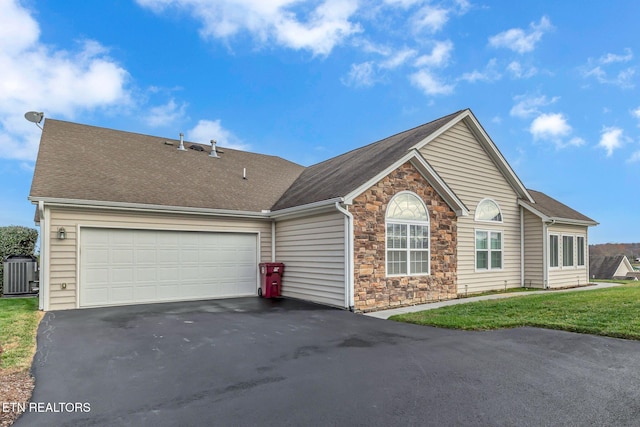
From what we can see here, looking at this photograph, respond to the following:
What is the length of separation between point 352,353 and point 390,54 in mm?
15261

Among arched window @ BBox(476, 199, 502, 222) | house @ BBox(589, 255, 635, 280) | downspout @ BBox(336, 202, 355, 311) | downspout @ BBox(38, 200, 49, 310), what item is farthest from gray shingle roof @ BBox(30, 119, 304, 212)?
house @ BBox(589, 255, 635, 280)

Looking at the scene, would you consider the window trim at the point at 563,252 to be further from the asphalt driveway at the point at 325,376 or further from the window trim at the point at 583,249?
the asphalt driveway at the point at 325,376

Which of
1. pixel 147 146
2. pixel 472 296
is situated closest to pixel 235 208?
pixel 147 146

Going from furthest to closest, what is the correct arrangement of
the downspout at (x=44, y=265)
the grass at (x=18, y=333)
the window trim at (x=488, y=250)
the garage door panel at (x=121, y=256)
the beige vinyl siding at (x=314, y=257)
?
1. the window trim at (x=488, y=250)
2. the garage door panel at (x=121, y=256)
3. the beige vinyl siding at (x=314, y=257)
4. the downspout at (x=44, y=265)
5. the grass at (x=18, y=333)

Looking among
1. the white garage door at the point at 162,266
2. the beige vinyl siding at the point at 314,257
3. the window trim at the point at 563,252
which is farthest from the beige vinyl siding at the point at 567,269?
the white garage door at the point at 162,266

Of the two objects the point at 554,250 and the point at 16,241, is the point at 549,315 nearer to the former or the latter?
the point at 554,250

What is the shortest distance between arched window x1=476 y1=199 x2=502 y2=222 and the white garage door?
7.99 meters

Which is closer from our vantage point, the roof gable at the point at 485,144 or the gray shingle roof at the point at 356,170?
the gray shingle roof at the point at 356,170

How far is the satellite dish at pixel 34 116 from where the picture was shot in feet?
40.3

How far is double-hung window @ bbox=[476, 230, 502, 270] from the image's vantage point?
13766 millimetres

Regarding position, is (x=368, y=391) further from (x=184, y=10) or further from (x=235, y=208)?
(x=184, y=10)

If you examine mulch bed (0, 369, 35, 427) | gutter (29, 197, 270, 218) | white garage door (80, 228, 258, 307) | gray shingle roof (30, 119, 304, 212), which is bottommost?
mulch bed (0, 369, 35, 427)

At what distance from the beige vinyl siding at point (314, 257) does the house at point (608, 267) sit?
3991 cm

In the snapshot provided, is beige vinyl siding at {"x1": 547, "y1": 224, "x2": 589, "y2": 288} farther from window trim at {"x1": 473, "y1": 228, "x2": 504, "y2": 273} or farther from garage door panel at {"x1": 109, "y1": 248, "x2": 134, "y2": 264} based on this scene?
garage door panel at {"x1": 109, "y1": 248, "x2": 134, "y2": 264}
